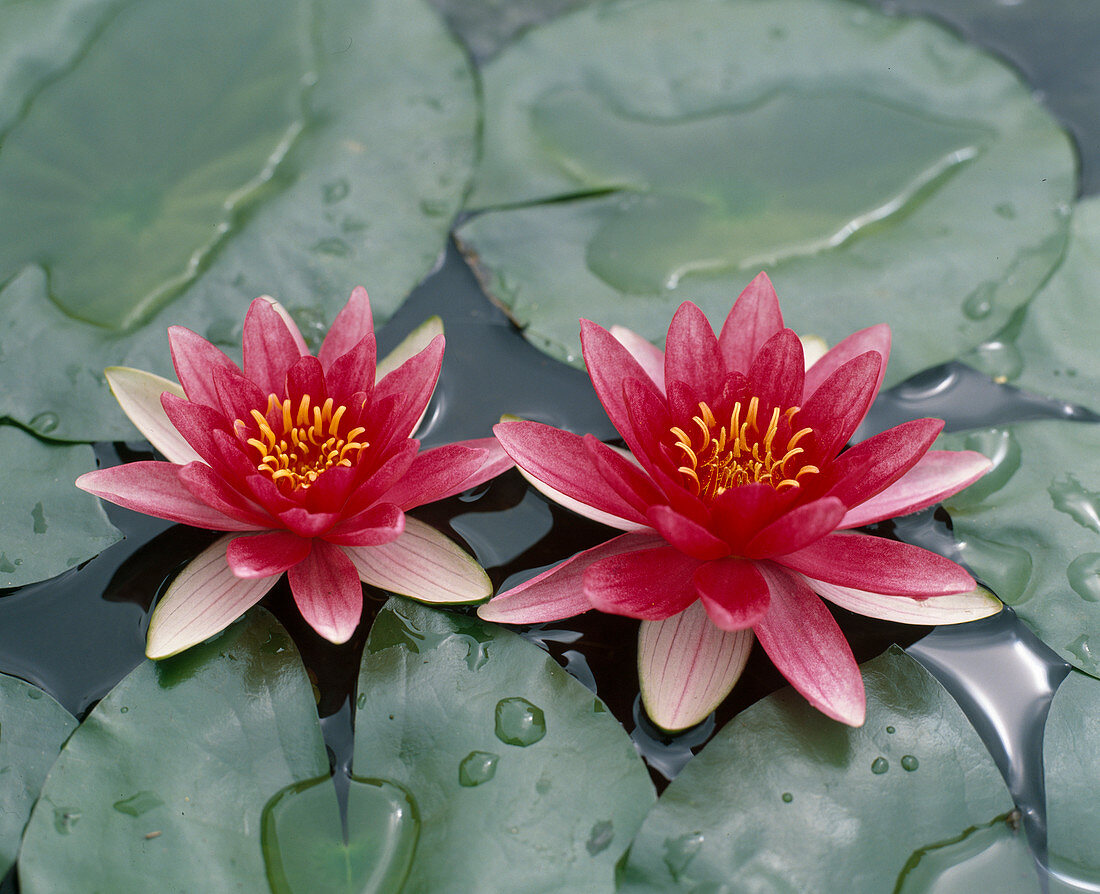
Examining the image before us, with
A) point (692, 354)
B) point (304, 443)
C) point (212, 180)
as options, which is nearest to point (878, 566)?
point (692, 354)

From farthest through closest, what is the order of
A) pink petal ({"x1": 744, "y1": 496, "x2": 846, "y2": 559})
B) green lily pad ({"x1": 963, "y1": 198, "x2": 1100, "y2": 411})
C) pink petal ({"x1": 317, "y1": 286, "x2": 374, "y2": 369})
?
green lily pad ({"x1": 963, "y1": 198, "x2": 1100, "y2": 411})
pink petal ({"x1": 317, "y1": 286, "x2": 374, "y2": 369})
pink petal ({"x1": 744, "y1": 496, "x2": 846, "y2": 559})

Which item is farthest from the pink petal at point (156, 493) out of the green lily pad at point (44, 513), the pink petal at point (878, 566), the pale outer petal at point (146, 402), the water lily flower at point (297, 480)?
the pink petal at point (878, 566)

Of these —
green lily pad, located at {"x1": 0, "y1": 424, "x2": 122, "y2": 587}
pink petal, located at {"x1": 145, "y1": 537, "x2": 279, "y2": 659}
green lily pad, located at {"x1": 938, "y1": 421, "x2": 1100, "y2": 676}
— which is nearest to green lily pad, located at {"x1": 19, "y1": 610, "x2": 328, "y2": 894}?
pink petal, located at {"x1": 145, "y1": 537, "x2": 279, "y2": 659}

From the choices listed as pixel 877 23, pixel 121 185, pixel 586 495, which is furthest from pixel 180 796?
pixel 877 23

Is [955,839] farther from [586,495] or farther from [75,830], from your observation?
[75,830]

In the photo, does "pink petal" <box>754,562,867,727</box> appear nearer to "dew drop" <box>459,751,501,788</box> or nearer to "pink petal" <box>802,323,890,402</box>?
"pink petal" <box>802,323,890,402</box>

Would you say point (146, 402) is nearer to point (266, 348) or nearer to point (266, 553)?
point (266, 348)
